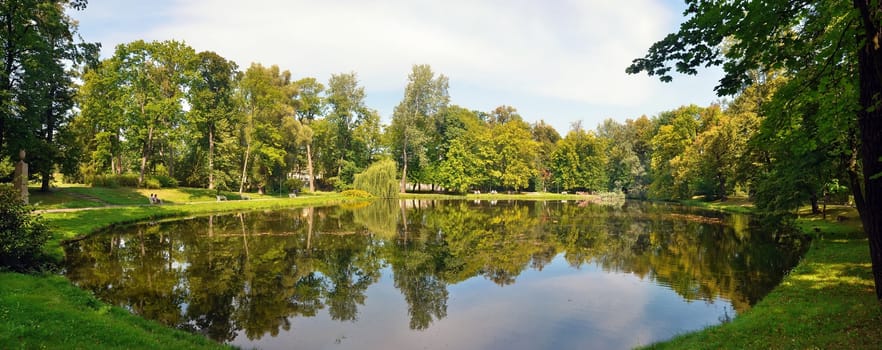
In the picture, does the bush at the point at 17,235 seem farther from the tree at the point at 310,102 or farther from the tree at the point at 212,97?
the tree at the point at 310,102

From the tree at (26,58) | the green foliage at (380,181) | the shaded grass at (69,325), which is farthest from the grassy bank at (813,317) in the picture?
the green foliage at (380,181)

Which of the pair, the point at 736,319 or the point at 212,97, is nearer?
the point at 736,319

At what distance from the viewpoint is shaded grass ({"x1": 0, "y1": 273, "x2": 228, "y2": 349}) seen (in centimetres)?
688

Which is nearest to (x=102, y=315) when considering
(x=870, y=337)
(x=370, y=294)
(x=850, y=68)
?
(x=370, y=294)

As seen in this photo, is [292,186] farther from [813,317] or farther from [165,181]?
[813,317]

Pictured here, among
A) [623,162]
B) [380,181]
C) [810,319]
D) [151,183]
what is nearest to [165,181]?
[151,183]

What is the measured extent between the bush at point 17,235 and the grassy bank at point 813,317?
1653 cm

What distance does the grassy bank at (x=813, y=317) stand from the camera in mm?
6859

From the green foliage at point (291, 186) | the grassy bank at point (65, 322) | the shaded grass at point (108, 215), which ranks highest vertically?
the green foliage at point (291, 186)

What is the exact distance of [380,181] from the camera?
54906 mm

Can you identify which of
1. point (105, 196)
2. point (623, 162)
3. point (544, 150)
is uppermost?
point (544, 150)

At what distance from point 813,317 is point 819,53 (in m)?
5.39

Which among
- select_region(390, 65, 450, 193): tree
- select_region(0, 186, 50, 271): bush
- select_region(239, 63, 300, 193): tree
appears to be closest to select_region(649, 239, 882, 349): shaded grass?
select_region(0, 186, 50, 271): bush

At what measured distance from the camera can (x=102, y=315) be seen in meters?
8.89
